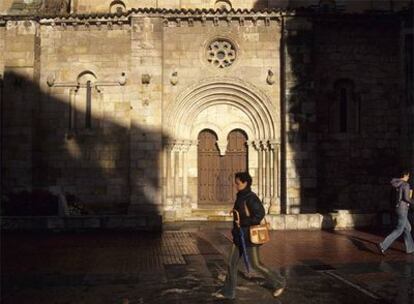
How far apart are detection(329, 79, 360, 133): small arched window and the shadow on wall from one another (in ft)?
20.4

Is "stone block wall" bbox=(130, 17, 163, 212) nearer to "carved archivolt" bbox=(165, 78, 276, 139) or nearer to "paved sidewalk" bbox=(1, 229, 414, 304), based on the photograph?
"carved archivolt" bbox=(165, 78, 276, 139)

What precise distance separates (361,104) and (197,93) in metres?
5.96

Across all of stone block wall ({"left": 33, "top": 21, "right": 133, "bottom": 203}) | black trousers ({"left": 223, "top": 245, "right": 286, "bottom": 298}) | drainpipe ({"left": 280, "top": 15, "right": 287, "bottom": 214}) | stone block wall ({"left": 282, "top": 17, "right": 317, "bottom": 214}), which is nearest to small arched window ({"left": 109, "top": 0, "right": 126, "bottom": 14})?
stone block wall ({"left": 33, "top": 21, "right": 133, "bottom": 203})

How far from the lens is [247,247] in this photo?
6.64 m

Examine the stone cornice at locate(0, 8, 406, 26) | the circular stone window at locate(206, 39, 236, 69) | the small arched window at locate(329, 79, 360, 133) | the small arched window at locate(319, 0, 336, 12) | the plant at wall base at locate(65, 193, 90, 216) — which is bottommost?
the plant at wall base at locate(65, 193, 90, 216)

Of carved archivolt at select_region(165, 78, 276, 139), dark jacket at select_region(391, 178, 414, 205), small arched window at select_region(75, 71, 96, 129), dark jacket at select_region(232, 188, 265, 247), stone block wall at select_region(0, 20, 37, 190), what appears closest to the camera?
dark jacket at select_region(232, 188, 265, 247)

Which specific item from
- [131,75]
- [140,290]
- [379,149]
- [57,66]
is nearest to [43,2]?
[57,66]

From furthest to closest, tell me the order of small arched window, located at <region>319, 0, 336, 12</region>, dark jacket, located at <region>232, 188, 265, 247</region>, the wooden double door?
1. small arched window, located at <region>319, 0, 336, 12</region>
2. the wooden double door
3. dark jacket, located at <region>232, 188, 265, 247</region>

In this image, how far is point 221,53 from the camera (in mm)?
18281

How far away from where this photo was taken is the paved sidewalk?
6832 millimetres

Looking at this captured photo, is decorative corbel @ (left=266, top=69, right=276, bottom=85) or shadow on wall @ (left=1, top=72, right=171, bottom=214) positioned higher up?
decorative corbel @ (left=266, top=69, right=276, bottom=85)

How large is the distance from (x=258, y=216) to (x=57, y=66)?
45.8 feet

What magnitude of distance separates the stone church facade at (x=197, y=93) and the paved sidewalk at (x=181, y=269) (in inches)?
203

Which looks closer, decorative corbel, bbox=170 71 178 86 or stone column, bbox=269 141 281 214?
decorative corbel, bbox=170 71 178 86
